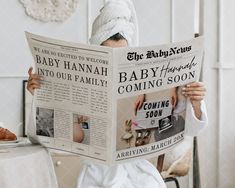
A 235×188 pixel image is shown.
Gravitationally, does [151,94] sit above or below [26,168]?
above

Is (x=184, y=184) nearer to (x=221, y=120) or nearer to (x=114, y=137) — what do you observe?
(x=221, y=120)

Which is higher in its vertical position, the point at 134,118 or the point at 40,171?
the point at 134,118

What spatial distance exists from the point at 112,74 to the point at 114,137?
165mm

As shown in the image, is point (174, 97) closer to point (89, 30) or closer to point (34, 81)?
point (34, 81)

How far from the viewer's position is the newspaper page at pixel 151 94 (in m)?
1.01

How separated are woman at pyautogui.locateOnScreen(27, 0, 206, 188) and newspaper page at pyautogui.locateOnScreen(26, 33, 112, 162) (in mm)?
152

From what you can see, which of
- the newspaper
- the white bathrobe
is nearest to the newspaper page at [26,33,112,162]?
the newspaper

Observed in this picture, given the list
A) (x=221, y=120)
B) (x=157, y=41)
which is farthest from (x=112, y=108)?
(x=221, y=120)

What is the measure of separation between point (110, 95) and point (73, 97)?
0.35 ft

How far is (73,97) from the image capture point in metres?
1.04

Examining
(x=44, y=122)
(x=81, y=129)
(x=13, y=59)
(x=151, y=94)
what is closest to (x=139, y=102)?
(x=151, y=94)

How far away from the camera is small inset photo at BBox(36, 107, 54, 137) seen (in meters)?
1.09

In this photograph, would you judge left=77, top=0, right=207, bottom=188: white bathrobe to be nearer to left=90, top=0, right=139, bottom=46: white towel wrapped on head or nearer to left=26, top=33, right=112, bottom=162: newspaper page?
left=90, top=0, right=139, bottom=46: white towel wrapped on head

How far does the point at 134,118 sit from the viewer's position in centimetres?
106
